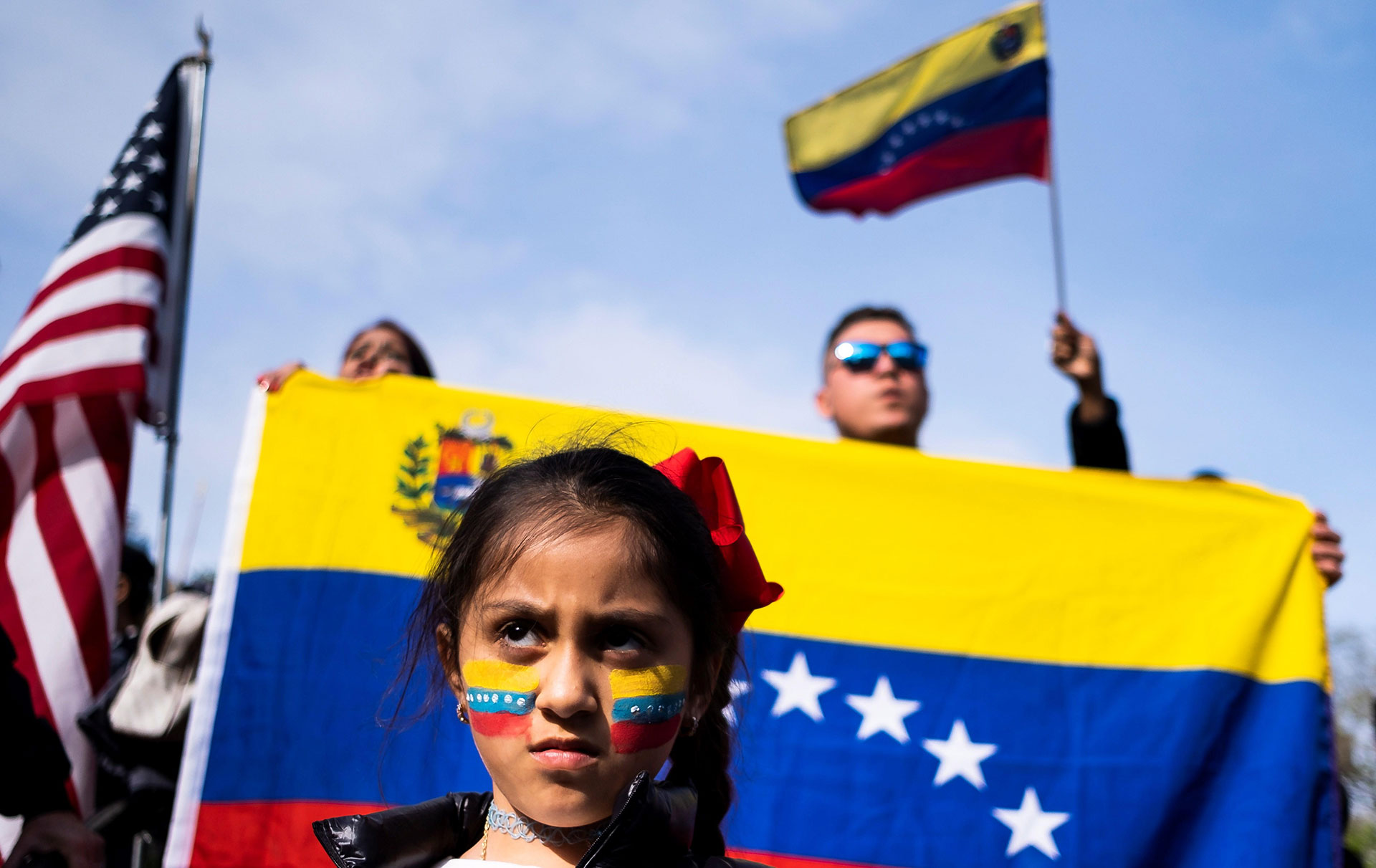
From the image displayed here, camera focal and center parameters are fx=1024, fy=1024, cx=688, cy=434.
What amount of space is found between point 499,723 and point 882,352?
9.14 feet

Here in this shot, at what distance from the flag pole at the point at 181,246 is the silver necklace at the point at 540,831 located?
3206 mm

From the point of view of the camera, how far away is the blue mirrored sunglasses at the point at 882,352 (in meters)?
3.88

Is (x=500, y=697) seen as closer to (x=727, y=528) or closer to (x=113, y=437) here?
(x=727, y=528)

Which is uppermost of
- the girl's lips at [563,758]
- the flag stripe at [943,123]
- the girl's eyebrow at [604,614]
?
the flag stripe at [943,123]

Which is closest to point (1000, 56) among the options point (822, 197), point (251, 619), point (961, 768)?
point (822, 197)

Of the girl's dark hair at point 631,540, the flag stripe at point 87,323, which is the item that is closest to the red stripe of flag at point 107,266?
the flag stripe at point 87,323

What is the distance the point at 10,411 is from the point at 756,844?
3.12 metres

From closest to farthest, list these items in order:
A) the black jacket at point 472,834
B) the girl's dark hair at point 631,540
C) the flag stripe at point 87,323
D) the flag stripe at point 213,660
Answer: the black jacket at point 472,834
the girl's dark hair at point 631,540
the flag stripe at point 213,660
the flag stripe at point 87,323

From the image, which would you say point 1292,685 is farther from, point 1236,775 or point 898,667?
point 898,667

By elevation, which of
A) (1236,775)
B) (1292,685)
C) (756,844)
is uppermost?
(1292,685)

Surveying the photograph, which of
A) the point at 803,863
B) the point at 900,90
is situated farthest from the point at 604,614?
the point at 900,90

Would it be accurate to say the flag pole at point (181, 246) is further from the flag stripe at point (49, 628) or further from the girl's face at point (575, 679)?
the girl's face at point (575, 679)

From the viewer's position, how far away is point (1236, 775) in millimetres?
3213

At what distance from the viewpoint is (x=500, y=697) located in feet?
4.53
